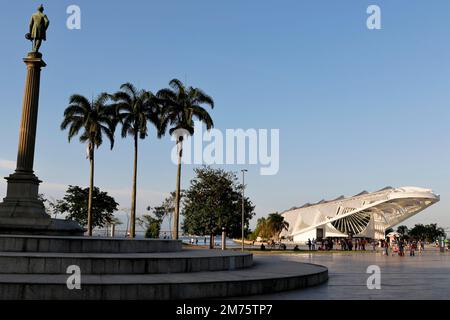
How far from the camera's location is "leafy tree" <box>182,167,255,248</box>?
159ft

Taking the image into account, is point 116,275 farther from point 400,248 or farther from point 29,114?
point 400,248

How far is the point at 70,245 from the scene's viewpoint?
538 inches

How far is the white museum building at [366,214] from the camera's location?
10069 centimetres

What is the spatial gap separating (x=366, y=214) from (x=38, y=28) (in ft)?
336

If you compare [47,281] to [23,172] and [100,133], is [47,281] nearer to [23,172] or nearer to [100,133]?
[23,172]

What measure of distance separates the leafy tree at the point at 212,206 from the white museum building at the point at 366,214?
192ft

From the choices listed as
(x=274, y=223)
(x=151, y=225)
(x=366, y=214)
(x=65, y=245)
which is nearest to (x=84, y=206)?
(x=151, y=225)

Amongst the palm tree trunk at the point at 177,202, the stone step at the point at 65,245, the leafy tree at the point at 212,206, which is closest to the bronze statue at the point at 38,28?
the stone step at the point at 65,245

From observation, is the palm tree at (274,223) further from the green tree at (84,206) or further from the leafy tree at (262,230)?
the green tree at (84,206)

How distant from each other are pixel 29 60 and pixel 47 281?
40.9ft

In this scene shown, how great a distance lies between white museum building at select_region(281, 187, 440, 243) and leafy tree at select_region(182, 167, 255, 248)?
58.6 metres

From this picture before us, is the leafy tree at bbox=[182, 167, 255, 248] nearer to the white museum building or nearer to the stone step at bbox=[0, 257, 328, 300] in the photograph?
the stone step at bbox=[0, 257, 328, 300]

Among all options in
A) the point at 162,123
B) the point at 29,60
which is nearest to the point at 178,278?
the point at 29,60
